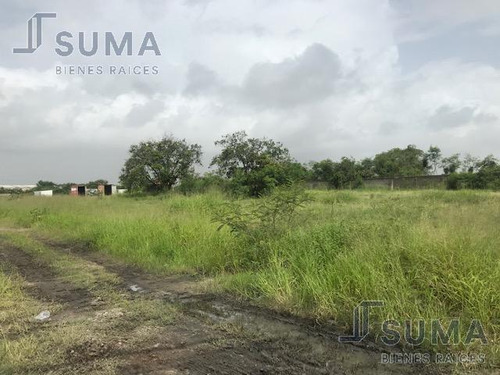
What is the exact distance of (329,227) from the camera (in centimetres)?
629

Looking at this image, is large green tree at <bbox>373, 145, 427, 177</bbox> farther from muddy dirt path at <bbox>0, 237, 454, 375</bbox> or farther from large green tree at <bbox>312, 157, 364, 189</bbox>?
muddy dirt path at <bbox>0, 237, 454, 375</bbox>

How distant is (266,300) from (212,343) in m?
1.17

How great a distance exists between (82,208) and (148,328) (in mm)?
15892

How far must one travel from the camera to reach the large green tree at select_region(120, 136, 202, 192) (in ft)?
135

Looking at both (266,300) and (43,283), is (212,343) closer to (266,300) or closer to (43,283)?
(266,300)

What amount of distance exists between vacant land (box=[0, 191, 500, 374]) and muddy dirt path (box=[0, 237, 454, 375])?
0.02m

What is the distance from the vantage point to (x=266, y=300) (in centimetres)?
483

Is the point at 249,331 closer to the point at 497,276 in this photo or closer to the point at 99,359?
the point at 99,359

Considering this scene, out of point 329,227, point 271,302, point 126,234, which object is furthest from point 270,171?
point 271,302

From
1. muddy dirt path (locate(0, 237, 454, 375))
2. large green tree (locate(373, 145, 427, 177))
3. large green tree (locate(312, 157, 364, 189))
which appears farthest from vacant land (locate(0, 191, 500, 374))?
large green tree (locate(373, 145, 427, 177))

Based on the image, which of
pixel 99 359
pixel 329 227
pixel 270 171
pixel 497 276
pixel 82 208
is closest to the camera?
pixel 99 359

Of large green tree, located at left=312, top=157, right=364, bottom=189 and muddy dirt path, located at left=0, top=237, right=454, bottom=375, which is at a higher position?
large green tree, located at left=312, top=157, right=364, bottom=189

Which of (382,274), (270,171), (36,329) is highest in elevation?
(270,171)

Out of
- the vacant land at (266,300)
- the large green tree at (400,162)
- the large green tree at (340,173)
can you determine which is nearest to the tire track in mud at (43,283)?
the vacant land at (266,300)
